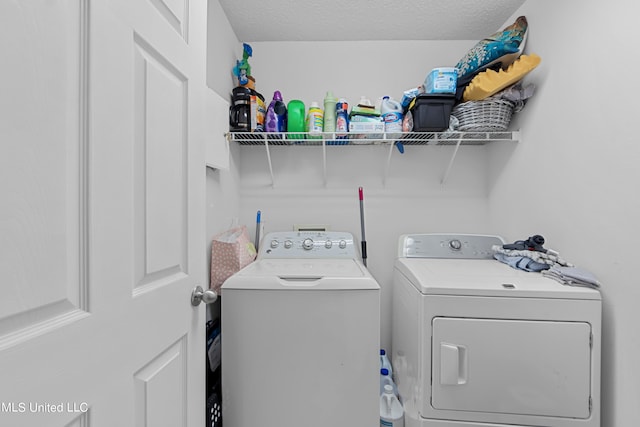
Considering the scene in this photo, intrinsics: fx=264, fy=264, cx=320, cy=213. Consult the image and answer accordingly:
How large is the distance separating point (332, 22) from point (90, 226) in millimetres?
1923

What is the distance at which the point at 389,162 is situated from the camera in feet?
6.39

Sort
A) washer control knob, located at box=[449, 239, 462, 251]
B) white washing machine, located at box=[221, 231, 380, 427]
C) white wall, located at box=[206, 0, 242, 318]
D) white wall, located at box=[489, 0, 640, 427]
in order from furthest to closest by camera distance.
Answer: washer control knob, located at box=[449, 239, 462, 251]
white wall, located at box=[206, 0, 242, 318]
white washing machine, located at box=[221, 231, 380, 427]
white wall, located at box=[489, 0, 640, 427]

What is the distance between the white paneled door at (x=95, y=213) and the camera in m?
0.42

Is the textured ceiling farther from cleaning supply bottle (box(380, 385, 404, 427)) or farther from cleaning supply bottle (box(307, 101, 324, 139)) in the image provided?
cleaning supply bottle (box(380, 385, 404, 427))

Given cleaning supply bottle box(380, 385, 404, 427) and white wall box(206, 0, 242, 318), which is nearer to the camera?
cleaning supply bottle box(380, 385, 404, 427)

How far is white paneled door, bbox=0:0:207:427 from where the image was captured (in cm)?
42

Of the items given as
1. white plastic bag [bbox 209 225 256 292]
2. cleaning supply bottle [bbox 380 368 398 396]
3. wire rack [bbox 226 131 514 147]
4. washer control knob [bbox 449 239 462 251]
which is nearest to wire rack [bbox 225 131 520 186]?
wire rack [bbox 226 131 514 147]

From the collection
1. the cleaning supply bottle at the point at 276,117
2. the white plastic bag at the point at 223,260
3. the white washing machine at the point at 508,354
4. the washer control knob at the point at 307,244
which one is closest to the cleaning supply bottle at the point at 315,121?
the cleaning supply bottle at the point at 276,117

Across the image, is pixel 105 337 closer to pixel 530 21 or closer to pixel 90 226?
pixel 90 226

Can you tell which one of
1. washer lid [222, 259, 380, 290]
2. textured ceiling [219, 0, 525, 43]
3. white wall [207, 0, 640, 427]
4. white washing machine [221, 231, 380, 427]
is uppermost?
textured ceiling [219, 0, 525, 43]

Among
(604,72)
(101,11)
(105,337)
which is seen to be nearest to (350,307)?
(105,337)

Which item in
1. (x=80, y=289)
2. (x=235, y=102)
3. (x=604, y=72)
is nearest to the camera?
(x=80, y=289)

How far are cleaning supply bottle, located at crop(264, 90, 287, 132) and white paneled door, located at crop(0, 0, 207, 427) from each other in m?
0.85

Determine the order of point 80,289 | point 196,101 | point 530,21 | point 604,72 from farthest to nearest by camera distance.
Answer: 1. point 530,21
2. point 604,72
3. point 196,101
4. point 80,289
